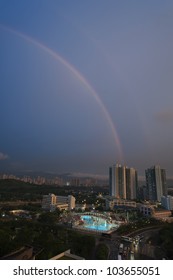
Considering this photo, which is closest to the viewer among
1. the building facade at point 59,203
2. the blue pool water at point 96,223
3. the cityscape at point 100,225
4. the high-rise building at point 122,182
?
the cityscape at point 100,225

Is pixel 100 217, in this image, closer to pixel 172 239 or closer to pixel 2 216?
pixel 2 216

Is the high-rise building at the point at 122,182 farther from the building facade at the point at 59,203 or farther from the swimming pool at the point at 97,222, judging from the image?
the swimming pool at the point at 97,222

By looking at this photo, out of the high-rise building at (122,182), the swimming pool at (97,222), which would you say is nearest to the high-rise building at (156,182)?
the high-rise building at (122,182)

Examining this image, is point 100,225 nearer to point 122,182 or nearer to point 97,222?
point 97,222

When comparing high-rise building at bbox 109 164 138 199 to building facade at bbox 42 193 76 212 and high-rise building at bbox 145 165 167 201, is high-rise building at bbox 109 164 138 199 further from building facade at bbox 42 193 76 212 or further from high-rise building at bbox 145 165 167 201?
building facade at bbox 42 193 76 212

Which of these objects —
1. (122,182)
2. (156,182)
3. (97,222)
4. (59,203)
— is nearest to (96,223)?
(97,222)
